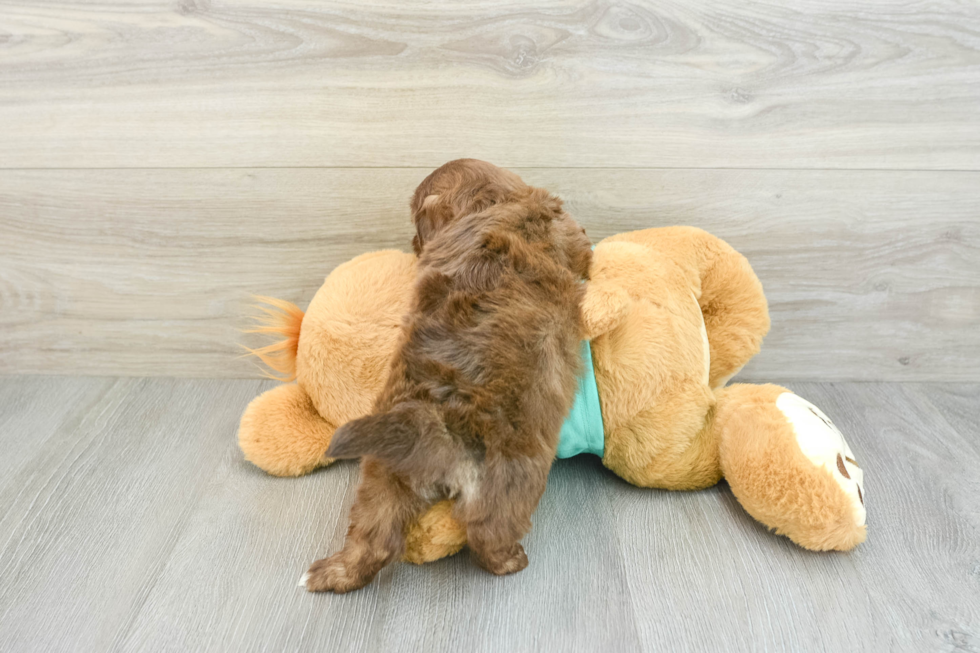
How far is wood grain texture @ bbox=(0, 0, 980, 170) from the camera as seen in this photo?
86cm

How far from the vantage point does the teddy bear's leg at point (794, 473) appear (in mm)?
683

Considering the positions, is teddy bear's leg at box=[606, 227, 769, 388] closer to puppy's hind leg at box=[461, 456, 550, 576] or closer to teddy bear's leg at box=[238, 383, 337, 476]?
puppy's hind leg at box=[461, 456, 550, 576]

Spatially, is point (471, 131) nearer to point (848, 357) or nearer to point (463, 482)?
point (463, 482)

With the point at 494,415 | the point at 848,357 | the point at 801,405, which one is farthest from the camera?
the point at 848,357

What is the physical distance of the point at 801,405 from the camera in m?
0.78

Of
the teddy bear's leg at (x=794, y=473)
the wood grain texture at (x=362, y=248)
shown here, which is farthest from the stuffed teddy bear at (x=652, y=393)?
the wood grain texture at (x=362, y=248)

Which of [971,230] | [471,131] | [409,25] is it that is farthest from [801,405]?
[409,25]

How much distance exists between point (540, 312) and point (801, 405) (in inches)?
A: 14.5

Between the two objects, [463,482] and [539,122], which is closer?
[463,482]

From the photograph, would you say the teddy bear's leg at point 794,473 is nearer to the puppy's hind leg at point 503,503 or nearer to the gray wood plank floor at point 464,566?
the gray wood plank floor at point 464,566

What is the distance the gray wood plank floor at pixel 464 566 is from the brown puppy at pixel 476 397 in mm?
56

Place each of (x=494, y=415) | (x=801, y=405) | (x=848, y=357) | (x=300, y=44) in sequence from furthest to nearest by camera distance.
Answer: (x=848, y=357), (x=300, y=44), (x=801, y=405), (x=494, y=415)

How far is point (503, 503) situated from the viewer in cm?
63

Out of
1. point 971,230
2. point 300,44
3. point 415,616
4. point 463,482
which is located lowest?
point 415,616
